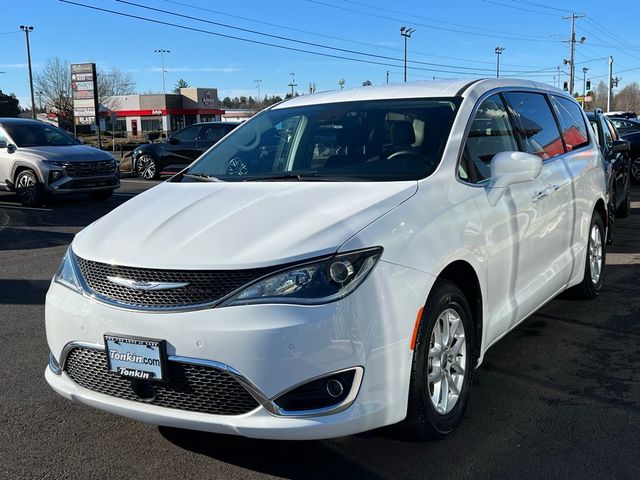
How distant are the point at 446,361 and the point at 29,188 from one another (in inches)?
469

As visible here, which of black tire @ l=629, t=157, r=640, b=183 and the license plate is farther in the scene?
black tire @ l=629, t=157, r=640, b=183

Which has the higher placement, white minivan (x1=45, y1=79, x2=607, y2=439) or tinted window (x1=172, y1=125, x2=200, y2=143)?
tinted window (x1=172, y1=125, x2=200, y2=143)

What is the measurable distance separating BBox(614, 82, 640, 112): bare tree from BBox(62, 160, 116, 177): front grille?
461 ft

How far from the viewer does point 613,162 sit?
887 cm

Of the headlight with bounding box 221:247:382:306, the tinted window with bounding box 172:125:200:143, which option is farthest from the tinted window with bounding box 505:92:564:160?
the tinted window with bounding box 172:125:200:143

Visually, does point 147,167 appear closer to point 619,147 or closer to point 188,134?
point 188,134

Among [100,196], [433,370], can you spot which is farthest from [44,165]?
[433,370]

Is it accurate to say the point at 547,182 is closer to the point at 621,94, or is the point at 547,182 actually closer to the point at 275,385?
the point at 275,385

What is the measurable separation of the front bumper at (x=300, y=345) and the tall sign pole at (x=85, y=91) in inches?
963

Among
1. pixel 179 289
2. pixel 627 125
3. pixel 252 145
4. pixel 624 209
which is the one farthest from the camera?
pixel 627 125

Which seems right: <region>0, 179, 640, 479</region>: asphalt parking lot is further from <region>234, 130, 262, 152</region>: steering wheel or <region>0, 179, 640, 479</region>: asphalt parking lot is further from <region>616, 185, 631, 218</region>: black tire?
<region>616, 185, 631, 218</region>: black tire

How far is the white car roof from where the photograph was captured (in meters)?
4.23

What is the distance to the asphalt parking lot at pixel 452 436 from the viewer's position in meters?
3.16

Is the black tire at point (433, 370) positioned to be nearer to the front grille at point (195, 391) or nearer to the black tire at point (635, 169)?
the front grille at point (195, 391)
